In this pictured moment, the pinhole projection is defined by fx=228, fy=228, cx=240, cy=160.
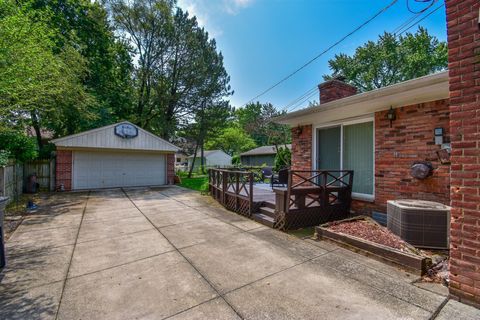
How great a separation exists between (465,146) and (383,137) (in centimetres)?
286

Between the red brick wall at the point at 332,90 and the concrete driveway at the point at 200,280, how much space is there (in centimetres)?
444

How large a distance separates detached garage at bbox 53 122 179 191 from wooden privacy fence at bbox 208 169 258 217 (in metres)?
6.40

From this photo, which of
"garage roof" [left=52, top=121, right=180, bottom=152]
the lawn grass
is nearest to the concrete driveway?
the lawn grass

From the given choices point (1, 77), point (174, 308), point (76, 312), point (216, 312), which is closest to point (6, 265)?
point (76, 312)

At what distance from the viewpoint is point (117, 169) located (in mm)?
12992

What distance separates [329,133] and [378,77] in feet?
85.2

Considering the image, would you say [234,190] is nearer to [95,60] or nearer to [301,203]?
[301,203]

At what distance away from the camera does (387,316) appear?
2127mm

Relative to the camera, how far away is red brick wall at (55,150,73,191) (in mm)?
11336

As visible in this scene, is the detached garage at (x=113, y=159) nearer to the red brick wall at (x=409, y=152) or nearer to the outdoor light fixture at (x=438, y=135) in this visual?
the red brick wall at (x=409, y=152)

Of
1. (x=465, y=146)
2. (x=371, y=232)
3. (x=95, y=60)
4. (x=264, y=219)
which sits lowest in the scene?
(x=264, y=219)

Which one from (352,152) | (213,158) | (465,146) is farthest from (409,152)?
(213,158)

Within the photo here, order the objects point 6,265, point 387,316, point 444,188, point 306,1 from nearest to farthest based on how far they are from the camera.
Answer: point 387,316 → point 6,265 → point 444,188 → point 306,1

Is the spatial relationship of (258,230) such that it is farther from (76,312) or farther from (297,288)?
(76,312)
